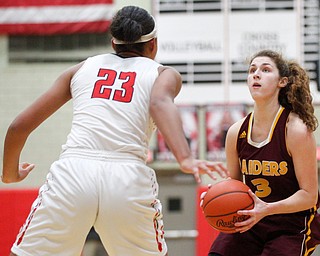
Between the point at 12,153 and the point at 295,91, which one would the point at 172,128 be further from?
the point at 295,91

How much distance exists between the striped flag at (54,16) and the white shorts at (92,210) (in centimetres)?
534

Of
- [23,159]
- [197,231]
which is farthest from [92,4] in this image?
[197,231]

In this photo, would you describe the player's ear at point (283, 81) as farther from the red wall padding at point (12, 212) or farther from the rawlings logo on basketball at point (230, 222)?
the red wall padding at point (12, 212)

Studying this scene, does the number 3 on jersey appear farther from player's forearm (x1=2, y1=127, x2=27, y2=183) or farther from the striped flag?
the striped flag

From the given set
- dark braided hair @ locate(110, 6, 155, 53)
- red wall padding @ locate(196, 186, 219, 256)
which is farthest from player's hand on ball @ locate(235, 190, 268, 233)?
red wall padding @ locate(196, 186, 219, 256)

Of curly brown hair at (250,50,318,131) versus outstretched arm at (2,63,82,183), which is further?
curly brown hair at (250,50,318,131)

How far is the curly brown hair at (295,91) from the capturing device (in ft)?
12.3

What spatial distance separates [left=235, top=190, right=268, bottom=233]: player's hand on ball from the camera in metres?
3.38

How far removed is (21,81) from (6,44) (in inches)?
21.0

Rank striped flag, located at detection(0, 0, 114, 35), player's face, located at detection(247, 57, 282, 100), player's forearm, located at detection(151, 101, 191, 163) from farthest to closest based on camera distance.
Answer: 1. striped flag, located at detection(0, 0, 114, 35)
2. player's face, located at detection(247, 57, 282, 100)
3. player's forearm, located at detection(151, 101, 191, 163)

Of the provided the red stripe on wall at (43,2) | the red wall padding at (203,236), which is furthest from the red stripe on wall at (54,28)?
the red wall padding at (203,236)

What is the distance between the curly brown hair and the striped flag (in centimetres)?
454

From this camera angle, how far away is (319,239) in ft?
12.4

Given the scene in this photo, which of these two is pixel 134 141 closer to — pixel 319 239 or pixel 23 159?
pixel 319 239
